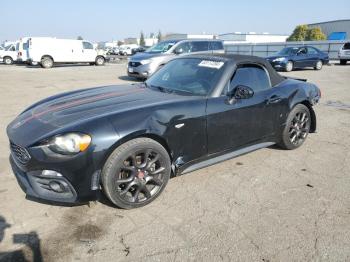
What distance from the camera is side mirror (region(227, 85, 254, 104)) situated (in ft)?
12.1

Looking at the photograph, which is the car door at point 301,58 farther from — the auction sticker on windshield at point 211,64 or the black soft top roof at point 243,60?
the auction sticker on windshield at point 211,64

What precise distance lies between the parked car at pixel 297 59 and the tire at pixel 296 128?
1274 centimetres

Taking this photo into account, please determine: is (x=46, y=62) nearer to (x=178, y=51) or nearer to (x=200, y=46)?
(x=178, y=51)

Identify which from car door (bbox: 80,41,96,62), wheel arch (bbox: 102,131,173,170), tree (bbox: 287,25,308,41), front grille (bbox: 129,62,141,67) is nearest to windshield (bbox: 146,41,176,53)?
front grille (bbox: 129,62,141,67)

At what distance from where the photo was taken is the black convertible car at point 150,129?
9.16ft

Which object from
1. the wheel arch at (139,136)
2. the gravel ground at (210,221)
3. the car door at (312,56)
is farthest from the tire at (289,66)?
the wheel arch at (139,136)

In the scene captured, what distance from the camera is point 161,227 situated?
9.41 ft

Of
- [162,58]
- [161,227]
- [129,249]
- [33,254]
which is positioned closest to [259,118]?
[161,227]

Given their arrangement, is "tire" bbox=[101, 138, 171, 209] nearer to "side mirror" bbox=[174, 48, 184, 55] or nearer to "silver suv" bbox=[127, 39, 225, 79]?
"silver suv" bbox=[127, 39, 225, 79]

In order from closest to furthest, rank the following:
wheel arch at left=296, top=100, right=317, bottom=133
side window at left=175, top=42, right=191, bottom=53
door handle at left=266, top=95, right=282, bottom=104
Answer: door handle at left=266, top=95, right=282, bottom=104 < wheel arch at left=296, top=100, right=317, bottom=133 < side window at left=175, top=42, right=191, bottom=53

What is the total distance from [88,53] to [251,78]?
→ 19.8 metres

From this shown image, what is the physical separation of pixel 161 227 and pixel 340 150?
11.2ft

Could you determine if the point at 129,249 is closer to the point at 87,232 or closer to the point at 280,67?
the point at 87,232

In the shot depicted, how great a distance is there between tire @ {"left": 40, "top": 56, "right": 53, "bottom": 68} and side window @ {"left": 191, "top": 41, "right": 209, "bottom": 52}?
11628 millimetres
